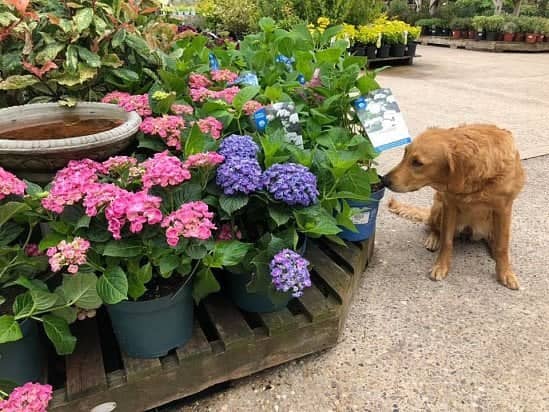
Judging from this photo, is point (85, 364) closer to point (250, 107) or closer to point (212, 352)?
point (212, 352)

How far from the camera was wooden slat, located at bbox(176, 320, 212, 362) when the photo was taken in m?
1.52

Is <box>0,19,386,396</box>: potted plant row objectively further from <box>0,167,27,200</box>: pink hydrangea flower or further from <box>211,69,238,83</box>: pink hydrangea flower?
<box>211,69,238,83</box>: pink hydrangea flower

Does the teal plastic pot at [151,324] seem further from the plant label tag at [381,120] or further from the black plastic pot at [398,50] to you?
the black plastic pot at [398,50]

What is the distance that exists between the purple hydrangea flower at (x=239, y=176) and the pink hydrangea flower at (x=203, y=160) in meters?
0.04

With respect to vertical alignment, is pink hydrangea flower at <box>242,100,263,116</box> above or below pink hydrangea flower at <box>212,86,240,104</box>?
below

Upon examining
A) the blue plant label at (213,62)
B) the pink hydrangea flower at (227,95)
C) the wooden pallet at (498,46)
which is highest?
the blue plant label at (213,62)

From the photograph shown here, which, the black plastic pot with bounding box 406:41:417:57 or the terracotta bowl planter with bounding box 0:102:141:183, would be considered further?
the black plastic pot with bounding box 406:41:417:57

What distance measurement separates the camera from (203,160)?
146cm

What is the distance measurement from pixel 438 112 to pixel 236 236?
4826 millimetres

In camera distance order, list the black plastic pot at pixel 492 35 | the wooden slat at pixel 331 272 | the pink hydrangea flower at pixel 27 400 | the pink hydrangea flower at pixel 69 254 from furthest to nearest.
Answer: the black plastic pot at pixel 492 35 < the wooden slat at pixel 331 272 < the pink hydrangea flower at pixel 69 254 < the pink hydrangea flower at pixel 27 400

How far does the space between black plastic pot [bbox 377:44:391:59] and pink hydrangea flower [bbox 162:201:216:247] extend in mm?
9023

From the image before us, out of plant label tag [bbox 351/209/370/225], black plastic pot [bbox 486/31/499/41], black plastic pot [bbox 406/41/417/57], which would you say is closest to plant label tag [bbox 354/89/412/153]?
plant label tag [bbox 351/209/370/225]

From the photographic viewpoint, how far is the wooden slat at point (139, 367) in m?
1.45

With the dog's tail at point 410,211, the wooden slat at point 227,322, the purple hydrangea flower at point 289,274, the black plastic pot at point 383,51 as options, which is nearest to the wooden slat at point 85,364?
the wooden slat at point 227,322
